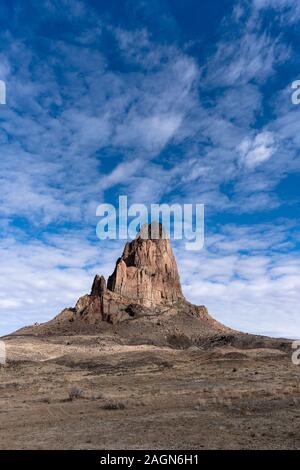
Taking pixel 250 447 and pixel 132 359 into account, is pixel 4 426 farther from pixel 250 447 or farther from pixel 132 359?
pixel 132 359

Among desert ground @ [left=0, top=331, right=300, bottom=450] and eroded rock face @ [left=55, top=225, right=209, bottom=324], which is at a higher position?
eroded rock face @ [left=55, top=225, right=209, bottom=324]

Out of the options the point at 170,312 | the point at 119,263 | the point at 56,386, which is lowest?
the point at 56,386

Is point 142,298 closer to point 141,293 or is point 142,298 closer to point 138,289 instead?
point 141,293

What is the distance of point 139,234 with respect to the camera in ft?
531

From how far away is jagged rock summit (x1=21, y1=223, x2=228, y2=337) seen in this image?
123 m

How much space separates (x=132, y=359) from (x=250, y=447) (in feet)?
166


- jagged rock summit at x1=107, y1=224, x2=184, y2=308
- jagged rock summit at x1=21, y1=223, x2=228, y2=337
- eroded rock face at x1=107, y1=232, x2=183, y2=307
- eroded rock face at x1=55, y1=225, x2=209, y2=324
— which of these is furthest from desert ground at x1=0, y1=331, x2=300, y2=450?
jagged rock summit at x1=107, y1=224, x2=184, y2=308

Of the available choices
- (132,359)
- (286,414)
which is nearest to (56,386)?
(286,414)

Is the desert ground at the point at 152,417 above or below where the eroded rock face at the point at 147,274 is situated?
below

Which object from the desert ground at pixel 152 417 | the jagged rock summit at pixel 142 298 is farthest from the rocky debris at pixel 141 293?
the desert ground at pixel 152 417

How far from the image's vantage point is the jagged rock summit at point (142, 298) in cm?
12338

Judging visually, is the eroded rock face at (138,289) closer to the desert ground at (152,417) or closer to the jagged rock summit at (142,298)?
the jagged rock summit at (142,298)

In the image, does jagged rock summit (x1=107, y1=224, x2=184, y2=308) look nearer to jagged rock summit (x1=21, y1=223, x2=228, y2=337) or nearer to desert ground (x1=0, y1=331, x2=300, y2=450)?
jagged rock summit (x1=21, y1=223, x2=228, y2=337)

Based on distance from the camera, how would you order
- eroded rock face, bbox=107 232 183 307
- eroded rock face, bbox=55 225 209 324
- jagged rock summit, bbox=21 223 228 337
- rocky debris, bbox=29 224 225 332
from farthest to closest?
1. eroded rock face, bbox=107 232 183 307
2. eroded rock face, bbox=55 225 209 324
3. rocky debris, bbox=29 224 225 332
4. jagged rock summit, bbox=21 223 228 337
